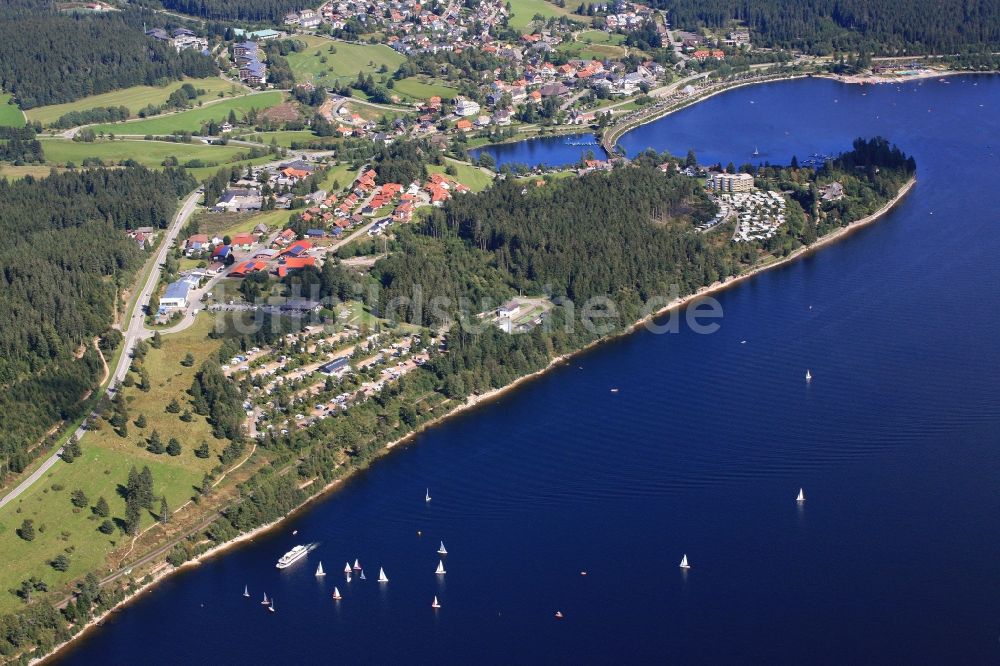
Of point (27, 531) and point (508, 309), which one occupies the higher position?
point (508, 309)

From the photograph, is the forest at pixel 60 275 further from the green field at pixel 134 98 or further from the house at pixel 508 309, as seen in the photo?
the green field at pixel 134 98

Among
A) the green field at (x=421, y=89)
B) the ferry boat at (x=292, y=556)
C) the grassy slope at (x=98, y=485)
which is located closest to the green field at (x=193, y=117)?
the green field at (x=421, y=89)

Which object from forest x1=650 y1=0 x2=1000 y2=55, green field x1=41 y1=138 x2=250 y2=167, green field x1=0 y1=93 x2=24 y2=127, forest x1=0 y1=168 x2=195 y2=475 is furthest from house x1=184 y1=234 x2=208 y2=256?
forest x1=650 y1=0 x2=1000 y2=55

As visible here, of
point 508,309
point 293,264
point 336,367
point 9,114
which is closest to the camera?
point 336,367

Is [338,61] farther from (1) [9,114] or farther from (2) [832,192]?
(2) [832,192]

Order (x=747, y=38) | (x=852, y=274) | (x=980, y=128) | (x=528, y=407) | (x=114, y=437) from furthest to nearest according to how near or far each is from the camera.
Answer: (x=747, y=38), (x=980, y=128), (x=852, y=274), (x=528, y=407), (x=114, y=437)

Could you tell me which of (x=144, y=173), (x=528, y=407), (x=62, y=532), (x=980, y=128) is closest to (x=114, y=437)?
(x=62, y=532)

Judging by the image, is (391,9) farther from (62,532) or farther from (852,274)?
(62,532)

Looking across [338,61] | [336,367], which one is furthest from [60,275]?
[338,61]
